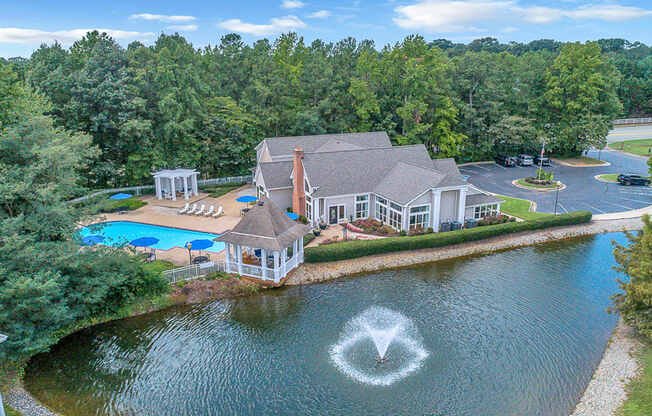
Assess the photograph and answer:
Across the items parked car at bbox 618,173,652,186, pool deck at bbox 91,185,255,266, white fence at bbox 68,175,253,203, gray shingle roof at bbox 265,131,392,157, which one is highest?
gray shingle roof at bbox 265,131,392,157

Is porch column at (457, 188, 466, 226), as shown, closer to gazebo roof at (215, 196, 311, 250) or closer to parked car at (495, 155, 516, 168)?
gazebo roof at (215, 196, 311, 250)

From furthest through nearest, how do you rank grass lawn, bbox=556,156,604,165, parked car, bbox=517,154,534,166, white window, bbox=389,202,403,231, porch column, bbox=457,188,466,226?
grass lawn, bbox=556,156,604,165 → parked car, bbox=517,154,534,166 → porch column, bbox=457,188,466,226 → white window, bbox=389,202,403,231

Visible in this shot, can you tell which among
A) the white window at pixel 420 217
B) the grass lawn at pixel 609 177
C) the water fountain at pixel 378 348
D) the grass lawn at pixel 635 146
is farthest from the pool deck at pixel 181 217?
the grass lawn at pixel 635 146

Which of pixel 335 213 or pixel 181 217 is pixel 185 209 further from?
pixel 335 213

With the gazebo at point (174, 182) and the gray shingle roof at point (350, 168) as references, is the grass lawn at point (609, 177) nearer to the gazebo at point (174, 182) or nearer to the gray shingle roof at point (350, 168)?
the gray shingle roof at point (350, 168)

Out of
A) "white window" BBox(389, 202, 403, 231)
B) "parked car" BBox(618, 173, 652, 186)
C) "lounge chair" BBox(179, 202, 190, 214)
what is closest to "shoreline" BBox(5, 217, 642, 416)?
"white window" BBox(389, 202, 403, 231)

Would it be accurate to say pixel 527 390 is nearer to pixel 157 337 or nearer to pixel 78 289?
pixel 157 337

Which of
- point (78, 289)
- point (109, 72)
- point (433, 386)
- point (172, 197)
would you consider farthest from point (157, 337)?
point (109, 72)
